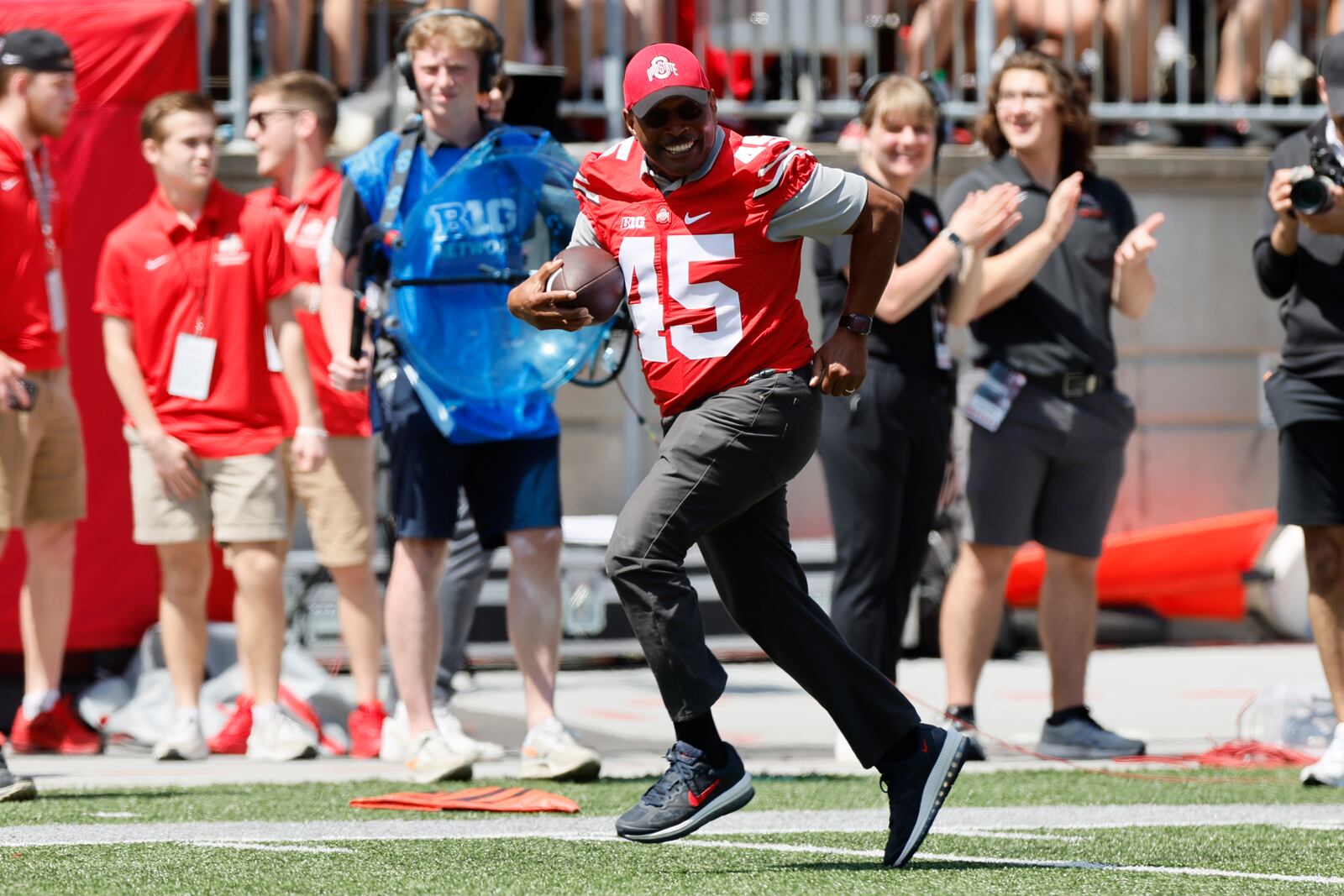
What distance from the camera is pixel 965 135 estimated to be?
1205 centimetres

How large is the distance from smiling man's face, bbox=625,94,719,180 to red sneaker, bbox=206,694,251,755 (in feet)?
11.5

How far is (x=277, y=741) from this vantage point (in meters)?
7.26

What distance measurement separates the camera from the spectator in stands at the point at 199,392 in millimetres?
7348

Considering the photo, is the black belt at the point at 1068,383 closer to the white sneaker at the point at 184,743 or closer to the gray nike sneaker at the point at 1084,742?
the gray nike sneaker at the point at 1084,742

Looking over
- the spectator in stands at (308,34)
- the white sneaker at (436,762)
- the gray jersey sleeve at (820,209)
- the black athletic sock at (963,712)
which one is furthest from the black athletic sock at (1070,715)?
the spectator in stands at (308,34)

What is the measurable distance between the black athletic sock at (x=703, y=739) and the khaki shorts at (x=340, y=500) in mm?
3182

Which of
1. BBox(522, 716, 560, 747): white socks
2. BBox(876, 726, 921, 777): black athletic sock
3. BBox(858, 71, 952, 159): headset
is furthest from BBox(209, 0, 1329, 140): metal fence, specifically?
BBox(876, 726, 921, 777): black athletic sock

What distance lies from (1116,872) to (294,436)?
3.92 metres

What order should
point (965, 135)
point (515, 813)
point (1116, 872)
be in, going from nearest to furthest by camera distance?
point (1116, 872) < point (515, 813) < point (965, 135)

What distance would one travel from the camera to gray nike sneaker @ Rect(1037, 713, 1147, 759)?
714cm

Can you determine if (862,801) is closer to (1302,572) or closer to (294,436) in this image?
(294,436)

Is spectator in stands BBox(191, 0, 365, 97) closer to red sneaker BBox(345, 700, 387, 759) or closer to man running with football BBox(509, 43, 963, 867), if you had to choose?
red sneaker BBox(345, 700, 387, 759)

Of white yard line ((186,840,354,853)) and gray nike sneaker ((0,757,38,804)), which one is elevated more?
white yard line ((186,840,354,853))

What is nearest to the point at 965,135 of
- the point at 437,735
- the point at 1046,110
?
the point at 1046,110
